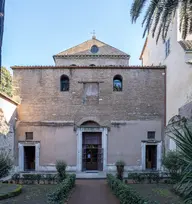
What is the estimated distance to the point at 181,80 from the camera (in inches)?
679

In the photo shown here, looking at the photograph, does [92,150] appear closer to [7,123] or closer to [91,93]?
[91,93]

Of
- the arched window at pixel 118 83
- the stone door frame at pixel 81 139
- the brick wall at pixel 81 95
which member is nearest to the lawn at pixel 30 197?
the stone door frame at pixel 81 139

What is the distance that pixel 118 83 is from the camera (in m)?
21.9

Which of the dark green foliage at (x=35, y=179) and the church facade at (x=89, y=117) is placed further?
the church facade at (x=89, y=117)

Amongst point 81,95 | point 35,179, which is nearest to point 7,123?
point 35,179

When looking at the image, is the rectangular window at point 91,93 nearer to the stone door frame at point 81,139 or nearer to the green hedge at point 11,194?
the stone door frame at point 81,139

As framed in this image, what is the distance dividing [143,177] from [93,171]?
5.51m

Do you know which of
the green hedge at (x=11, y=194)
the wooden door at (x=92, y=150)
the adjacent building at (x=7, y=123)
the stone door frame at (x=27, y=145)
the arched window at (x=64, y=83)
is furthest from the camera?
the arched window at (x=64, y=83)

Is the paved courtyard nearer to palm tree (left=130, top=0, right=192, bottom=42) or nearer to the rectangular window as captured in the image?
palm tree (left=130, top=0, right=192, bottom=42)

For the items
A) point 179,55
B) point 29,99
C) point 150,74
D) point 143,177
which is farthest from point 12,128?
point 179,55

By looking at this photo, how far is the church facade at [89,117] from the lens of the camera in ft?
68.4

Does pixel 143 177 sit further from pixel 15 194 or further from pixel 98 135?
pixel 15 194

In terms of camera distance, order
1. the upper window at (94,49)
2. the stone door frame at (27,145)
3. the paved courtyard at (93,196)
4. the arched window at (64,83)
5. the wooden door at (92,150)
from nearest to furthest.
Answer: the paved courtyard at (93,196) → the stone door frame at (27,145) → the wooden door at (92,150) → the arched window at (64,83) → the upper window at (94,49)

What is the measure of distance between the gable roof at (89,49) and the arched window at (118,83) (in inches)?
398
